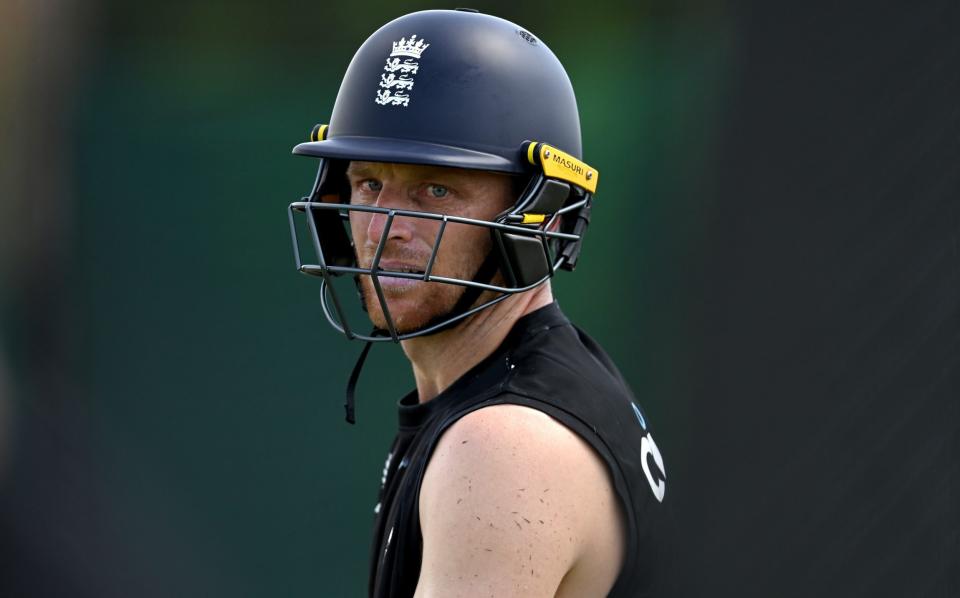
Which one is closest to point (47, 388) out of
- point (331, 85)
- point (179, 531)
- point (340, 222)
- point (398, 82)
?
point (179, 531)

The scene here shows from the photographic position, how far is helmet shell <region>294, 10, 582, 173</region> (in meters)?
2.48

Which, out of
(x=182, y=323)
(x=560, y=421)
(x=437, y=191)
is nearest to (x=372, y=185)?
(x=437, y=191)

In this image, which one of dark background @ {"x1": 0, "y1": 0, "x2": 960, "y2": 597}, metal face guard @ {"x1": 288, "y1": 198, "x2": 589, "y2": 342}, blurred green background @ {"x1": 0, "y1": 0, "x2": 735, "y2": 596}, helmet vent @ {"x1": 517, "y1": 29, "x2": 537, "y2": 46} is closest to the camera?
metal face guard @ {"x1": 288, "y1": 198, "x2": 589, "y2": 342}

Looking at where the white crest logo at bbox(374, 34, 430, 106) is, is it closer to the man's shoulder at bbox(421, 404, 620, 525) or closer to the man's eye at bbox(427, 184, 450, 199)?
the man's eye at bbox(427, 184, 450, 199)

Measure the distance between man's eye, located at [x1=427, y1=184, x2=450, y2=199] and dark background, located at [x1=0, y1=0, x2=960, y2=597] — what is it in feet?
5.97

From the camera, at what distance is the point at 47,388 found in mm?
5375

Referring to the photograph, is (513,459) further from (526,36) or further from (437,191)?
(526,36)

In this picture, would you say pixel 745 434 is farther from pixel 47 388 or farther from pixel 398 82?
pixel 47 388

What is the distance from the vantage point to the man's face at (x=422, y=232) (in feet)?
7.97

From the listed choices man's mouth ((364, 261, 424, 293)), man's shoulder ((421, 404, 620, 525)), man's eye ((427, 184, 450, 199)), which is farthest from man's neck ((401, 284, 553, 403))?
man's shoulder ((421, 404, 620, 525))

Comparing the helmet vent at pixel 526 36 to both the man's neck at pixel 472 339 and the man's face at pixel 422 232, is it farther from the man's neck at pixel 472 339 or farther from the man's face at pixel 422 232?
the man's neck at pixel 472 339

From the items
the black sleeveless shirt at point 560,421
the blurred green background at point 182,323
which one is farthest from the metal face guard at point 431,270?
the blurred green background at point 182,323

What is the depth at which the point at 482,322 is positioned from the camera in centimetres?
249

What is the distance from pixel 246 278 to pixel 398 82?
115 inches
